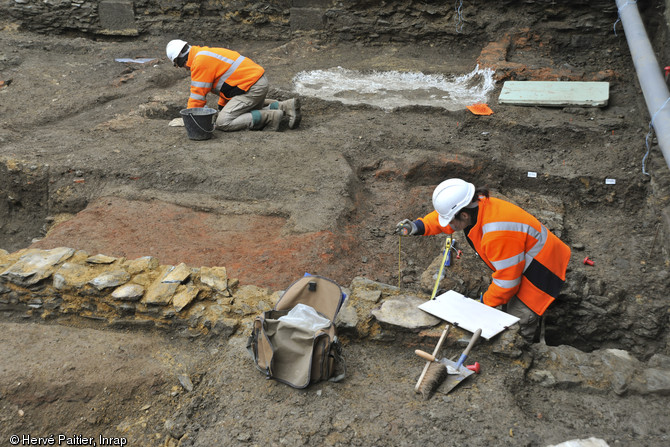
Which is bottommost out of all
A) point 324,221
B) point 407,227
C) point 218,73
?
point 324,221

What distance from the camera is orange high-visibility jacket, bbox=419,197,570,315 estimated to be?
11.4 feet

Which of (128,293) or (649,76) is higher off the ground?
(649,76)

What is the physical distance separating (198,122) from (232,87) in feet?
2.73

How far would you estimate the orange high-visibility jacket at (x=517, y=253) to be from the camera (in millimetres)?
3469

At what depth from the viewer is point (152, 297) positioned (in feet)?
11.9

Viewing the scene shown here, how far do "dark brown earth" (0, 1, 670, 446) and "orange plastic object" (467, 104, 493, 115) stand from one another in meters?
0.16

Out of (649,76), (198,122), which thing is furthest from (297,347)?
(649,76)

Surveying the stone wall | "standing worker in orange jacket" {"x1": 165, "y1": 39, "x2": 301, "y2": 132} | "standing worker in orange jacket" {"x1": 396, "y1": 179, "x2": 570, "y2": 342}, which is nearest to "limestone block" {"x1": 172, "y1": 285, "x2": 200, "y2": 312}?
the stone wall

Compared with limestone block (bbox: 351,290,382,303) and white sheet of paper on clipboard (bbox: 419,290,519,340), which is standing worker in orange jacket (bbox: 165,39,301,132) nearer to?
limestone block (bbox: 351,290,382,303)

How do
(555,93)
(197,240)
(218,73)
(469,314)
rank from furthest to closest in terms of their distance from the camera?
(555,93) → (218,73) → (197,240) → (469,314)

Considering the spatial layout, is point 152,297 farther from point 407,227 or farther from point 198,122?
point 198,122

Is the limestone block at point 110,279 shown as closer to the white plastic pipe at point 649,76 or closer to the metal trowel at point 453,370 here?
the metal trowel at point 453,370

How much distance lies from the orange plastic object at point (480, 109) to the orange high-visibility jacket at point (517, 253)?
3.50 meters

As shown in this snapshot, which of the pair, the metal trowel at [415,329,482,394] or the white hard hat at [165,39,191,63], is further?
the white hard hat at [165,39,191,63]
